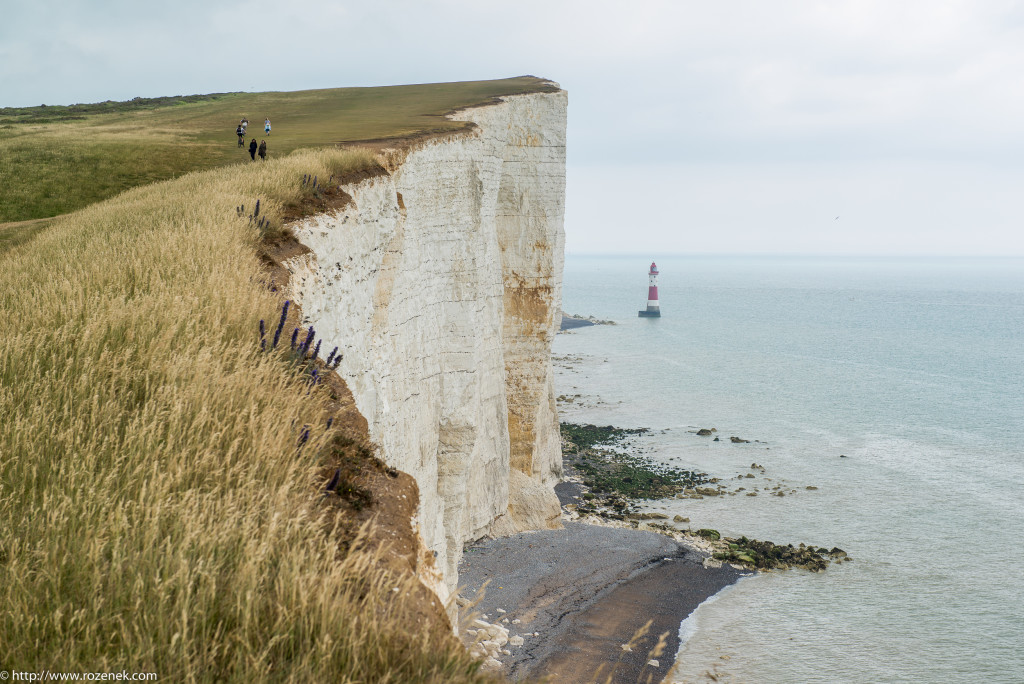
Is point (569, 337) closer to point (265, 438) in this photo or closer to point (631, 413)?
point (631, 413)

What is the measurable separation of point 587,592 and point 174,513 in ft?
81.7

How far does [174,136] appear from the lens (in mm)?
32938

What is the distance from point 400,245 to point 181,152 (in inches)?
549

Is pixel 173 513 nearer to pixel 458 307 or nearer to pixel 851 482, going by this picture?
pixel 458 307

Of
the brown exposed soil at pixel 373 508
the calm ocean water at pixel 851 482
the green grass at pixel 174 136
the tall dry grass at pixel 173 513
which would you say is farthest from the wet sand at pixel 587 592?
the tall dry grass at pixel 173 513

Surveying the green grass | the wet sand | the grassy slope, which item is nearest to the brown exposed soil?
the grassy slope

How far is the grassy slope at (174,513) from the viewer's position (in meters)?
3.14

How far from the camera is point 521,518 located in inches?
1229

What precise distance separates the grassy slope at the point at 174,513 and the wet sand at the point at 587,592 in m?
17.2

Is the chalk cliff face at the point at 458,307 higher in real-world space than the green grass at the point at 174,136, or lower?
lower

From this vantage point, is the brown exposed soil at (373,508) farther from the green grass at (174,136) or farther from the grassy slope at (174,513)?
the green grass at (174,136)

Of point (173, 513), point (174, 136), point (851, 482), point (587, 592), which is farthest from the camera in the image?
point (851, 482)

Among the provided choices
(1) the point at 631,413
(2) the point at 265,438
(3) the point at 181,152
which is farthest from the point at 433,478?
(1) the point at 631,413

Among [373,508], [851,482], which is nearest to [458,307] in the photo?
[373,508]
